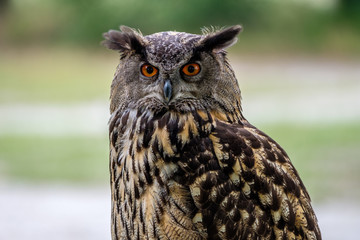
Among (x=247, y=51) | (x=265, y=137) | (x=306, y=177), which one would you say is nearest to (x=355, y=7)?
(x=247, y=51)

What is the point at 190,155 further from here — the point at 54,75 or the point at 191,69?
the point at 54,75

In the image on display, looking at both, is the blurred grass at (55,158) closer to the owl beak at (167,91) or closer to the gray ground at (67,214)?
the gray ground at (67,214)

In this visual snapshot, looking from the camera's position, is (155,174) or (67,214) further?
(67,214)

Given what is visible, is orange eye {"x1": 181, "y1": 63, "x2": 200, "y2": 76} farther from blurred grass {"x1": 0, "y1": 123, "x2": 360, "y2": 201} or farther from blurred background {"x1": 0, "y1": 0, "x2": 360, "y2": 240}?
blurred grass {"x1": 0, "y1": 123, "x2": 360, "y2": 201}

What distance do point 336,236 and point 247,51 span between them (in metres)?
8.41

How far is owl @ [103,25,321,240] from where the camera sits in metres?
2.52

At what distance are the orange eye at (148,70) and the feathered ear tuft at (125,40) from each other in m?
0.07

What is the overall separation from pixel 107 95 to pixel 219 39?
397 inches

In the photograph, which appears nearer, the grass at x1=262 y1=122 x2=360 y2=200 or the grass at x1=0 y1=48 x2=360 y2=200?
the grass at x1=262 y1=122 x2=360 y2=200

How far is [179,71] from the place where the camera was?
2.68 meters

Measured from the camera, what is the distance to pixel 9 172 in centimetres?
848

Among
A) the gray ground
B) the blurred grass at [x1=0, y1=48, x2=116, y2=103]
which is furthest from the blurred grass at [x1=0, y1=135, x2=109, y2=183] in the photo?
the blurred grass at [x1=0, y1=48, x2=116, y2=103]

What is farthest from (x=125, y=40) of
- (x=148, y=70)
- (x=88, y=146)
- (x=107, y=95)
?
(x=107, y=95)

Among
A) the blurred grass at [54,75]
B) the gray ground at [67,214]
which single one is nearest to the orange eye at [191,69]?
the gray ground at [67,214]
